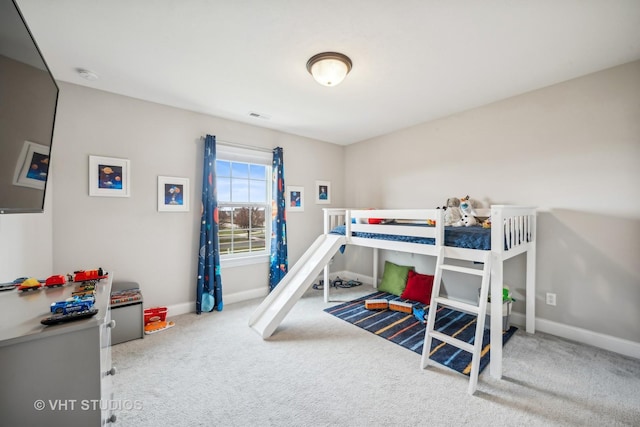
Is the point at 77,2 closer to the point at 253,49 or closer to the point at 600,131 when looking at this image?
the point at 253,49

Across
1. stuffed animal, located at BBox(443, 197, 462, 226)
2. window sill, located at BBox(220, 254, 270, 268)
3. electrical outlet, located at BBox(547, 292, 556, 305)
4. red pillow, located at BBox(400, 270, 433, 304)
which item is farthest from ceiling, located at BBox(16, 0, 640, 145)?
red pillow, located at BBox(400, 270, 433, 304)

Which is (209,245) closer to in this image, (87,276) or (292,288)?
(292,288)

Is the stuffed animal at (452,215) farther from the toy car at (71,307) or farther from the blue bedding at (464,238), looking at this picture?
the toy car at (71,307)

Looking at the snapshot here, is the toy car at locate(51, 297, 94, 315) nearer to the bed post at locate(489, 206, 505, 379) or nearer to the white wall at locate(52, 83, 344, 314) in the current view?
the white wall at locate(52, 83, 344, 314)

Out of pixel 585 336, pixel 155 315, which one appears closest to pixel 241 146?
pixel 155 315

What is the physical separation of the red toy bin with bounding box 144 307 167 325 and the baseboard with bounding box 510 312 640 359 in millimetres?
3804

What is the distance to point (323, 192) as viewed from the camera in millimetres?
4520

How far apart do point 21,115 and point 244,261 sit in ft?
9.06

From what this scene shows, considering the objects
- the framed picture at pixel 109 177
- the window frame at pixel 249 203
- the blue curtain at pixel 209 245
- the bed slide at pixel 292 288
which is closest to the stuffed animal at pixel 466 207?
the bed slide at pixel 292 288

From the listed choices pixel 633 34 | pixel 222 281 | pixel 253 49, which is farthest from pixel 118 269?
pixel 633 34

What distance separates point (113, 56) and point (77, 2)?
57cm

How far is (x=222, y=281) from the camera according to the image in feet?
11.3

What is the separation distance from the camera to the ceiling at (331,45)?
1592 millimetres

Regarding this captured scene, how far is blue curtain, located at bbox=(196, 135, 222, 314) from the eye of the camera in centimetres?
314
